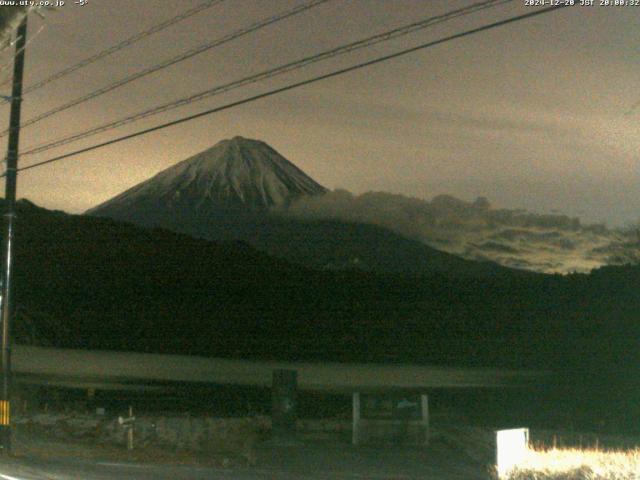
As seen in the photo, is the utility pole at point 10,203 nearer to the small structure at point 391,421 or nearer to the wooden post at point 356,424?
the wooden post at point 356,424

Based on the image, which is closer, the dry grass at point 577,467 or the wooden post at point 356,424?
the dry grass at point 577,467

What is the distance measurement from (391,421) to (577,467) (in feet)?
28.8

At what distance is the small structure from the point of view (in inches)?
778

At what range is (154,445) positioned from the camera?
22.4m

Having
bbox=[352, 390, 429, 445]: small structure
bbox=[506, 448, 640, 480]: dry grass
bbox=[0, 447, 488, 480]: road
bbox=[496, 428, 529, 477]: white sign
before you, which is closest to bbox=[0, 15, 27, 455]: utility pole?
bbox=[0, 447, 488, 480]: road

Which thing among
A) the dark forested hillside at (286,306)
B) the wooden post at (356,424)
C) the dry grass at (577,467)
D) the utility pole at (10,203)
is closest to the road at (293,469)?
the dry grass at (577,467)

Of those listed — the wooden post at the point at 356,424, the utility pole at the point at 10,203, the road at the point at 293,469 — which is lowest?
the road at the point at 293,469

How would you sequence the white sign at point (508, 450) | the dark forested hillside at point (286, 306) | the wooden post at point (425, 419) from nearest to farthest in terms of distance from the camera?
the white sign at point (508, 450), the wooden post at point (425, 419), the dark forested hillside at point (286, 306)

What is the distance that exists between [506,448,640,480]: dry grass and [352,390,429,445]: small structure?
671 centimetres

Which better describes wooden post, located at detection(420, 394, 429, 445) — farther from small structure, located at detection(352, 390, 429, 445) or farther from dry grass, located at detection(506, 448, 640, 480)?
dry grass, located at detection(506, 448, 640, 480)

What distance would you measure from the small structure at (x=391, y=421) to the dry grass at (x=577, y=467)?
6.71 m

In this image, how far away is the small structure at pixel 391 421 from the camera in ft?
64.8

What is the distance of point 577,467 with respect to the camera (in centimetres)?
1175

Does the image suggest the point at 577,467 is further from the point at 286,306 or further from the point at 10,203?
the point at 286,306
